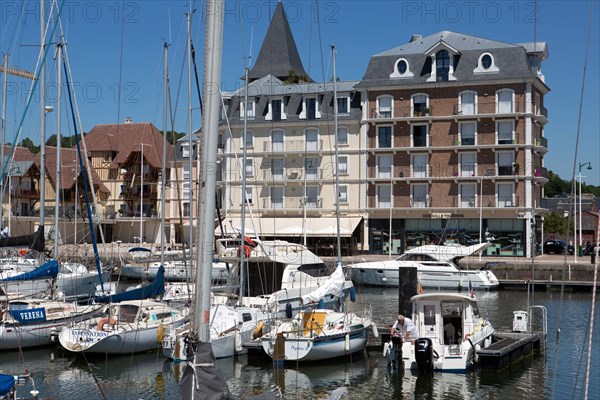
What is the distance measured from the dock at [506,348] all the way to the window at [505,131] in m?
37.6

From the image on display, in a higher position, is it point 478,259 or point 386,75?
point 386,75

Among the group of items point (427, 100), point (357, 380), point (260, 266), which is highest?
point (427, 100)

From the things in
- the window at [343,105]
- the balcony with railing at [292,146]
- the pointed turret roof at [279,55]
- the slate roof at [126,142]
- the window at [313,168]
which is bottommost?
the window at [313,168]

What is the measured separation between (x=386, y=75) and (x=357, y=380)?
1878 inches

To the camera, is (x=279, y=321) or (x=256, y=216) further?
(x=256, y=216)

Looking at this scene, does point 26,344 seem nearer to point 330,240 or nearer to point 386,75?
point 330,240

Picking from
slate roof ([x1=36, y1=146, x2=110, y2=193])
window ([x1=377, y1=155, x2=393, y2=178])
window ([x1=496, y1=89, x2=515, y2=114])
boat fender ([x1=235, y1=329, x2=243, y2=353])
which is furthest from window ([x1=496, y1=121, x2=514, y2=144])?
boat fender ([x1=235, y1=329, x2=243, y2=353])

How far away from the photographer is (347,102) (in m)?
71.8

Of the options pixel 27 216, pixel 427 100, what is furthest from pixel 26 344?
pixel 27 216

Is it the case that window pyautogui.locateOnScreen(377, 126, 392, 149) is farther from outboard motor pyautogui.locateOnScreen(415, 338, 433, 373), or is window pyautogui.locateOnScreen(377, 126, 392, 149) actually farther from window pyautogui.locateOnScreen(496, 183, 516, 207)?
outboard motor pyautogui.locateOnScreen(415, 338, 433, 373)

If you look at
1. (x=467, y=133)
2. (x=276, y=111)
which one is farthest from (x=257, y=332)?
(x=276, y=111)

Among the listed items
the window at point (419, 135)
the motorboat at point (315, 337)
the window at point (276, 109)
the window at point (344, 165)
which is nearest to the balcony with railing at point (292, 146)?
the window at point (344, 165)

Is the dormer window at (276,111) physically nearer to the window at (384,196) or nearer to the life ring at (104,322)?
the window at (384,196)

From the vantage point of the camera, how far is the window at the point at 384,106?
69062 millimetres
